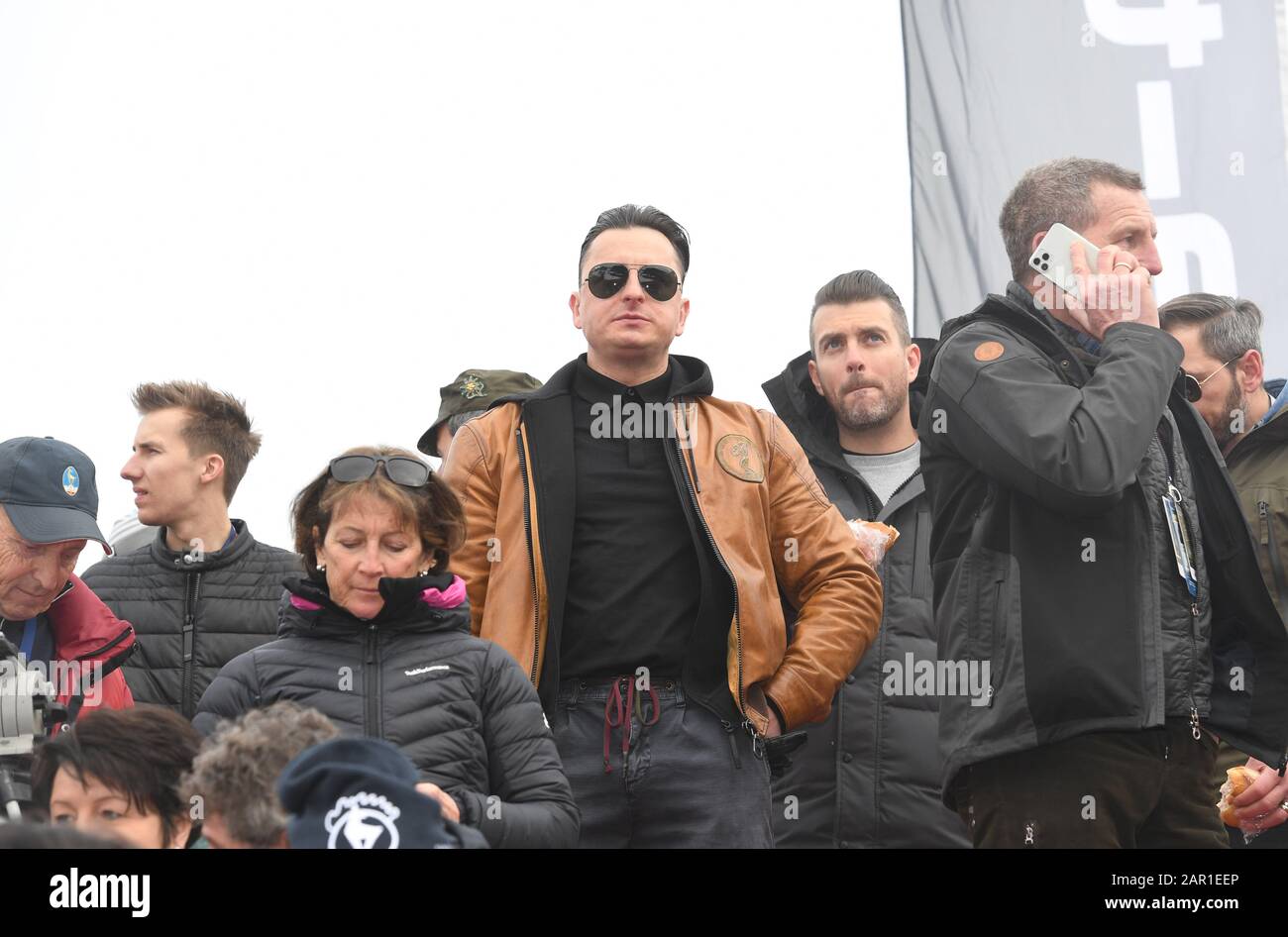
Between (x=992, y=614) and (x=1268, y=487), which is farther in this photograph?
(x=1268, y=487)

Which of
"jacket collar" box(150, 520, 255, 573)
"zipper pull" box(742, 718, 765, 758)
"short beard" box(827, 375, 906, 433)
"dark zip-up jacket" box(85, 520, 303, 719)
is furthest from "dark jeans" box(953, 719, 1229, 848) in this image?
"jacket collar" box(150, 520, 255, 573)

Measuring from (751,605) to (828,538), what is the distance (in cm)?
47

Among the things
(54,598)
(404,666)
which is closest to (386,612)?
(404,666)

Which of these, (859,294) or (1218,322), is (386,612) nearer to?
(859,294)

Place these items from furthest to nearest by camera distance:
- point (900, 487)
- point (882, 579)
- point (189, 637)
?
1. point (900, 487)
2. point (882, 579)
3. point (189, 637)

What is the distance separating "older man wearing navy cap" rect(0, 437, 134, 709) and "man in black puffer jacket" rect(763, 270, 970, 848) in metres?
2.23

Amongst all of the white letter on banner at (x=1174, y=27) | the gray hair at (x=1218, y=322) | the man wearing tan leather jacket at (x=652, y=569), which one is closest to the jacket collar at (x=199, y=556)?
the man wearing tan leather jacket at (x=652, y=569)

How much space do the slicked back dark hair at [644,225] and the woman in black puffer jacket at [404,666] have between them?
117 centimetres

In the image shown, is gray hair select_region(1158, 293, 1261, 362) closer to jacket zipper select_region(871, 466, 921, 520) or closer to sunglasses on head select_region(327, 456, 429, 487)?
jacket zipper select_region(871, 466, 921, 520)

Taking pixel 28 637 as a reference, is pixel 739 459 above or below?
above

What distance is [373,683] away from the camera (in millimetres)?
3930

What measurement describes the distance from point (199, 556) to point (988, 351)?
106 inches

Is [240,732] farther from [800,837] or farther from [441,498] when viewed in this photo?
[800,837]

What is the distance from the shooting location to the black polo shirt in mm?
4383
